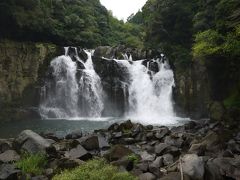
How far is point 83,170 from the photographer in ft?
30.1

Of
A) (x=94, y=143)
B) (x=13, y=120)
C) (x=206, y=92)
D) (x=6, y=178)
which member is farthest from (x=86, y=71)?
(x=6, y=178)

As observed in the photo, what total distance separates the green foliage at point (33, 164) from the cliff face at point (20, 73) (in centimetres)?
2302

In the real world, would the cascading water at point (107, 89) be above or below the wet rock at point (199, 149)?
above

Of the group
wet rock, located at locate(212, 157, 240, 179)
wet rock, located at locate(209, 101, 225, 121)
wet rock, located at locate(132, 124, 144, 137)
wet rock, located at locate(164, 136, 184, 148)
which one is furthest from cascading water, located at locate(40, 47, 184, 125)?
wet rock, located at locate(212, 157, 240, 179)

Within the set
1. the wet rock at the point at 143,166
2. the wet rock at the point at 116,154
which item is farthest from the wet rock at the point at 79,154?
the wet rock at the point at 143,166

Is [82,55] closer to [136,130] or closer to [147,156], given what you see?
[136,130]

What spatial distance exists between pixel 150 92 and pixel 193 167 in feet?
91.8

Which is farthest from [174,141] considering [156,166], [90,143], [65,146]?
[65,146]

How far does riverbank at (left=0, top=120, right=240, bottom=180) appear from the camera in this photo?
34.6 feet

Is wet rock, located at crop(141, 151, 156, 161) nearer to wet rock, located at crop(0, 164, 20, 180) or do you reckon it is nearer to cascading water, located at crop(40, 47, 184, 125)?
wet rock, located at crop(0, 164, 20, 180)

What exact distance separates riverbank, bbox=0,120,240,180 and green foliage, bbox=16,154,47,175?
168mm

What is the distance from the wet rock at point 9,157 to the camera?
12320 millimetres

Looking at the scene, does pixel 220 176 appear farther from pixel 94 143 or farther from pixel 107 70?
pixel 107 70

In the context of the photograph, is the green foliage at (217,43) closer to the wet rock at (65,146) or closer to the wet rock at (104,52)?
the wet rock at (65,146)
